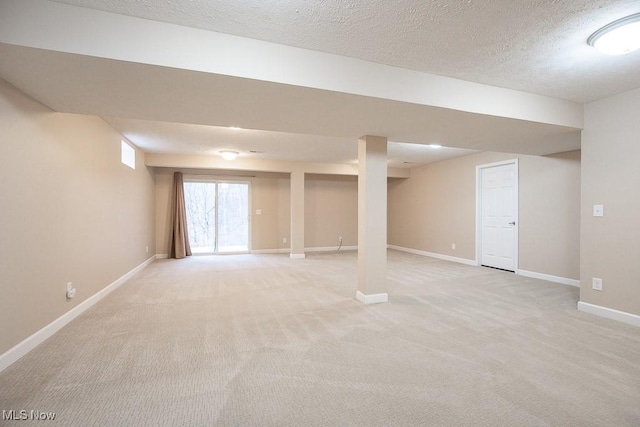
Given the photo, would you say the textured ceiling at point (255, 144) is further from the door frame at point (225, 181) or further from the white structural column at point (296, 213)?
the door frame at point (225, 181)

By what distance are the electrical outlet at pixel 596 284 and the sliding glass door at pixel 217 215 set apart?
681 cm

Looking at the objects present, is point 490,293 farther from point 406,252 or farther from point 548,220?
point 406,252

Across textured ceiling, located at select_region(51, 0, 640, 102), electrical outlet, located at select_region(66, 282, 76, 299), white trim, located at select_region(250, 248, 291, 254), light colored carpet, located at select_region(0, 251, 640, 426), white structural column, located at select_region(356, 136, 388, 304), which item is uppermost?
textured ceiling, located at select_region(51, 0, 640, 102)

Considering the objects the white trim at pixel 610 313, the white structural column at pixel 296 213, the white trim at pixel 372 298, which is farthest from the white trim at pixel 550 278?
the white structural column at pixel 296 213

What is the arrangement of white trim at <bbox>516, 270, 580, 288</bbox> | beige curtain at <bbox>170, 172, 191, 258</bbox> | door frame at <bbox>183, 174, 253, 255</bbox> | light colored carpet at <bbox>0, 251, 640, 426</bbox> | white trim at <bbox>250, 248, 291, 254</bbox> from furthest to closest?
white trim at <bbox>250, 248, 291, 254</bbox>, door frame at <bbox>183, 174, 253, 255</bbox>, beige curtain at <bbox>170, 172, 191, 258</bbox>, white trim at <bbox>516, 270, 580, 288</bbox>, light colored carpet at <bbox>0, 251, 640, 426</bbox>

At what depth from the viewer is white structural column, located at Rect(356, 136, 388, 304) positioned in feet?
11.4

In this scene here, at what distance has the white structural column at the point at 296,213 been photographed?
712 centimetres

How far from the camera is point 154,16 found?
1.75m

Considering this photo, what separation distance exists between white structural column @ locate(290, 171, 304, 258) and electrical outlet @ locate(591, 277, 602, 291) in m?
5.26

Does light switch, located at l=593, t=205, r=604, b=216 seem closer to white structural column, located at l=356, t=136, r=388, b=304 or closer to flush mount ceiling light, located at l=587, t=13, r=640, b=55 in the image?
flush mount ceiling light, located at l=587, t=13, r=640, b=55

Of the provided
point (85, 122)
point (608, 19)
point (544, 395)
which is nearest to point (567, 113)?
point (608, 19)

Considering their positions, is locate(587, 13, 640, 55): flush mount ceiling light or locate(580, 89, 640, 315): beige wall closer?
locate(587, 13, 640, 55): flush mount ceiling light

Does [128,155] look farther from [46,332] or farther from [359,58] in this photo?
[359,58]

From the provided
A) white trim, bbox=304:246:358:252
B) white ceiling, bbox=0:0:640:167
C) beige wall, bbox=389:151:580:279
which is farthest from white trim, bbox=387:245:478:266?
white ceiling, bbox=0:0:640:167
